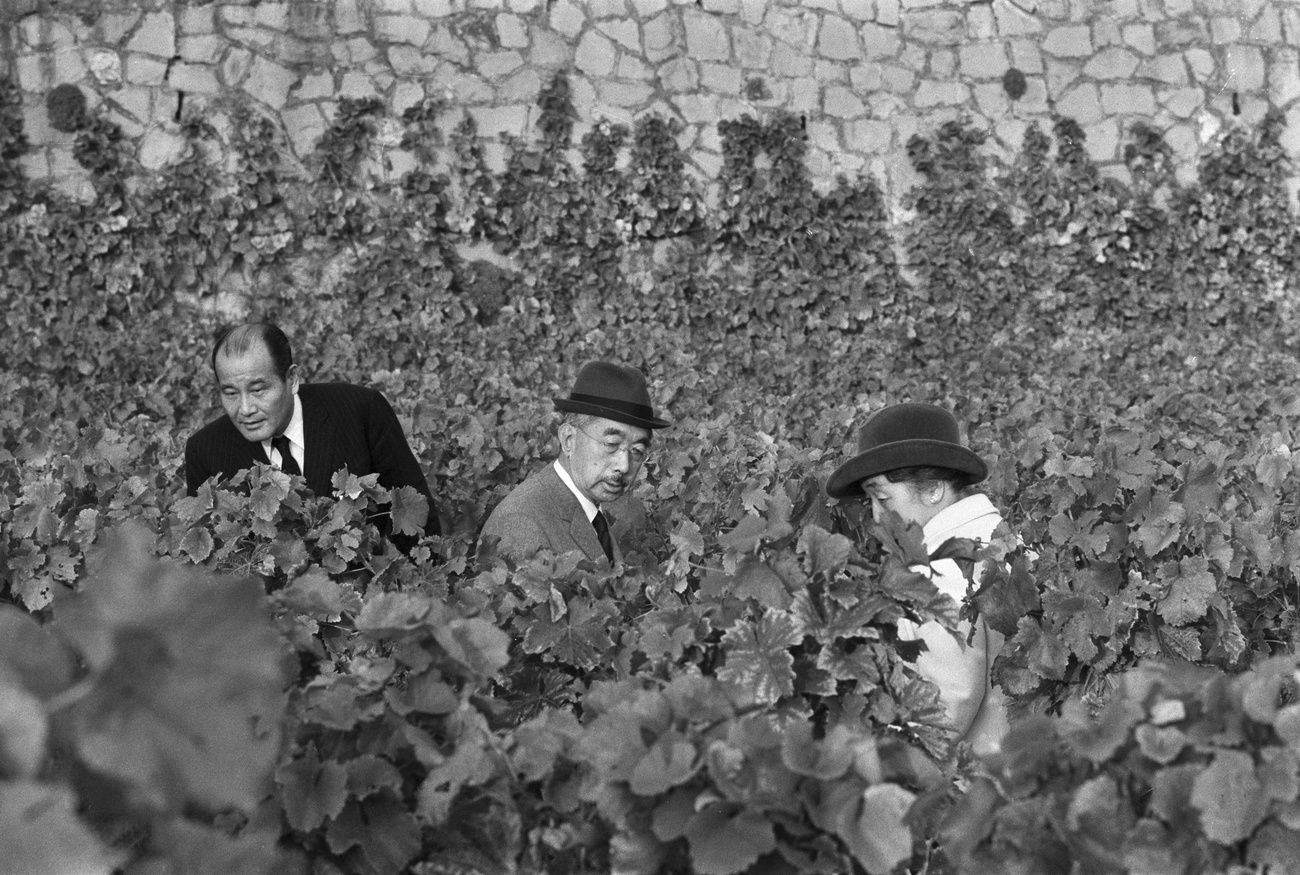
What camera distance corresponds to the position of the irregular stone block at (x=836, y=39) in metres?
10.1

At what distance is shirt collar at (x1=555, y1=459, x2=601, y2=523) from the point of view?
3.69 m

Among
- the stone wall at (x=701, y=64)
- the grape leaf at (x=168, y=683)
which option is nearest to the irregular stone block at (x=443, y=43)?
the stone wall at (x=701, y=64)

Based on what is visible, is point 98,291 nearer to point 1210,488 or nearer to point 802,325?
point 802,325

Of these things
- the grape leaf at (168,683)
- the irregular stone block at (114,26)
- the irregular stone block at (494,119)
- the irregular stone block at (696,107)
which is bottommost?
the irregular stone block at (696,107)

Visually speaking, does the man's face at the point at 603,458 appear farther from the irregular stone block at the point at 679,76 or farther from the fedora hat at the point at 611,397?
the irregular stone block at the point at 679,76

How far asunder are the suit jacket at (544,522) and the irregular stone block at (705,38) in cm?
678

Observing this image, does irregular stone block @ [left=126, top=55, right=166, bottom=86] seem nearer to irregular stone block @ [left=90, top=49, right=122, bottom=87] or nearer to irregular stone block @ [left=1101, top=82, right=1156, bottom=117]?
irregular stone block @ [left=90, top=49, right=122, bottom=87]

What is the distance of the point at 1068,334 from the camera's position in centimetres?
1056

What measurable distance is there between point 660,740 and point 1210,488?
1.90 metres

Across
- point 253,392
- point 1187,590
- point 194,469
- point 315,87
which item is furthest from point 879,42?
point 1187,590

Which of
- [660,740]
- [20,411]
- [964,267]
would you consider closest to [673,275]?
[964,267]

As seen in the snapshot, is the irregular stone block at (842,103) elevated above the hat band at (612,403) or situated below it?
below

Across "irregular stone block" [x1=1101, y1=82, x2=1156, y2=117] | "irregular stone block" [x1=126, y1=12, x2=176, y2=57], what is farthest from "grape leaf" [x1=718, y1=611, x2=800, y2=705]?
"irregular stone block" [x1=1101, y1=82, x2=1156, y2=117]

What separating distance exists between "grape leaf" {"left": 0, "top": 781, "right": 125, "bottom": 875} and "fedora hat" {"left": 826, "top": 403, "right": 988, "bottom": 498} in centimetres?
219
